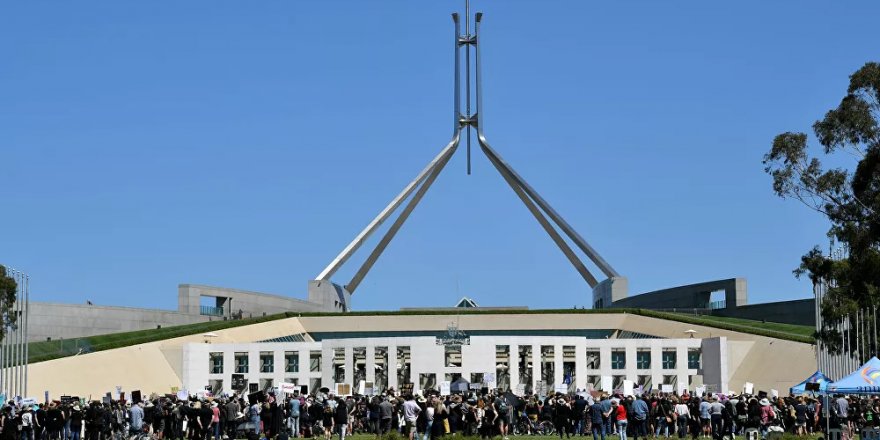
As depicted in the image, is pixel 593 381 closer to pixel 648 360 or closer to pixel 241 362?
pixel 648 360

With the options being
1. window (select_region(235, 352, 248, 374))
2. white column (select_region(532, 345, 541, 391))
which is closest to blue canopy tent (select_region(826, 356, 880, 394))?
white column (select_region(532, 345, 541, 391))

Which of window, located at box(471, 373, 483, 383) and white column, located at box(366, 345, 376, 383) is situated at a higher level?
white column, located at box(366, 345, 376, 383)

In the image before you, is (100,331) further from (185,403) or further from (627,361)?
(185,403)

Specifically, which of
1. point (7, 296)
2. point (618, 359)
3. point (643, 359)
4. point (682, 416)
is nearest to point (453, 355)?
point (618, 359)

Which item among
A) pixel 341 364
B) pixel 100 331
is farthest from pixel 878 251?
pixel 100 331

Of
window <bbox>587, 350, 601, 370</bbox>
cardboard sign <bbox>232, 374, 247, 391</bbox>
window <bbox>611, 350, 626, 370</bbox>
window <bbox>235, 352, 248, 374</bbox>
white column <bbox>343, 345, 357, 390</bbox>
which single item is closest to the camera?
white column <bbox>343, 345, 357, 390</bbox>

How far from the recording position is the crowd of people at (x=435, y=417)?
22.4 m

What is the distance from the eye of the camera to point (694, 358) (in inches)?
1570

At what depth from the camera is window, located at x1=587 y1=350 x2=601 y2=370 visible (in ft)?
132

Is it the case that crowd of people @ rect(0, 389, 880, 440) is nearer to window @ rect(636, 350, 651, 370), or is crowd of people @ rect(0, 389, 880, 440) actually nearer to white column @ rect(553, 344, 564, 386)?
white column @ rect(553, 344, 564, 386)

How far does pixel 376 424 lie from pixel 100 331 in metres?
25.3

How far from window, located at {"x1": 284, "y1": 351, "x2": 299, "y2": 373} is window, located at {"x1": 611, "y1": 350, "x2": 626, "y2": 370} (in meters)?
9.76

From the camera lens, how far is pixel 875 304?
1331 inches

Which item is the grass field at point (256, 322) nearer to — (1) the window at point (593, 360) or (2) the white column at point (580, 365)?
(1) the window at point (593, 360)
